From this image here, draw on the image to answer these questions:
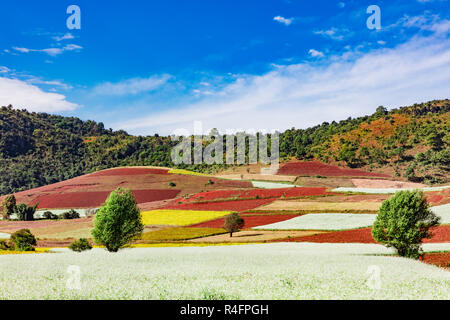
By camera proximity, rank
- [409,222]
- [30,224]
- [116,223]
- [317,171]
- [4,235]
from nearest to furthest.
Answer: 1. [409,222]
2. [116,223]
3. [4,235]
4. [30,224]
5. [317,171]

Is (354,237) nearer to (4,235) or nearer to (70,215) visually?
(4,235)

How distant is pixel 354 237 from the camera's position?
145ft

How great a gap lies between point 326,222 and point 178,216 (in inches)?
1098

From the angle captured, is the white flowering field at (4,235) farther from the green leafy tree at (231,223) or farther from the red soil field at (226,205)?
the green leafy tree at (231,223)

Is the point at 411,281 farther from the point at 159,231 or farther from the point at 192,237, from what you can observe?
the point at 159,231

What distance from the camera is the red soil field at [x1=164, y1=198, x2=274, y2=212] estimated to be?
7231cm

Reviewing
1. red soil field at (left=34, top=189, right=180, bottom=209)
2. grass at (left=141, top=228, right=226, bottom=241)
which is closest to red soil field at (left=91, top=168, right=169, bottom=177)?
red soil field at (left=34, top=189, right=180, bottom=209)

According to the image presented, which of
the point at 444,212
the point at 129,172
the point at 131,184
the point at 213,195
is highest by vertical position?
the point at 129,172

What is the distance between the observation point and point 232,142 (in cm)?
17325

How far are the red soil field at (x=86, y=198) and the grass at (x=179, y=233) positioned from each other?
120ft

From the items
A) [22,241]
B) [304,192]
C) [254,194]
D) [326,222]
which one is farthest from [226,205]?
[22,241]

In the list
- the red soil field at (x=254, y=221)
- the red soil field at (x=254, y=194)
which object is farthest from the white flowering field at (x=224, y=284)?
the red soil field at (x=254, y=194)

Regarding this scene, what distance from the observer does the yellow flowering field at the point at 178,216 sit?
206ft
